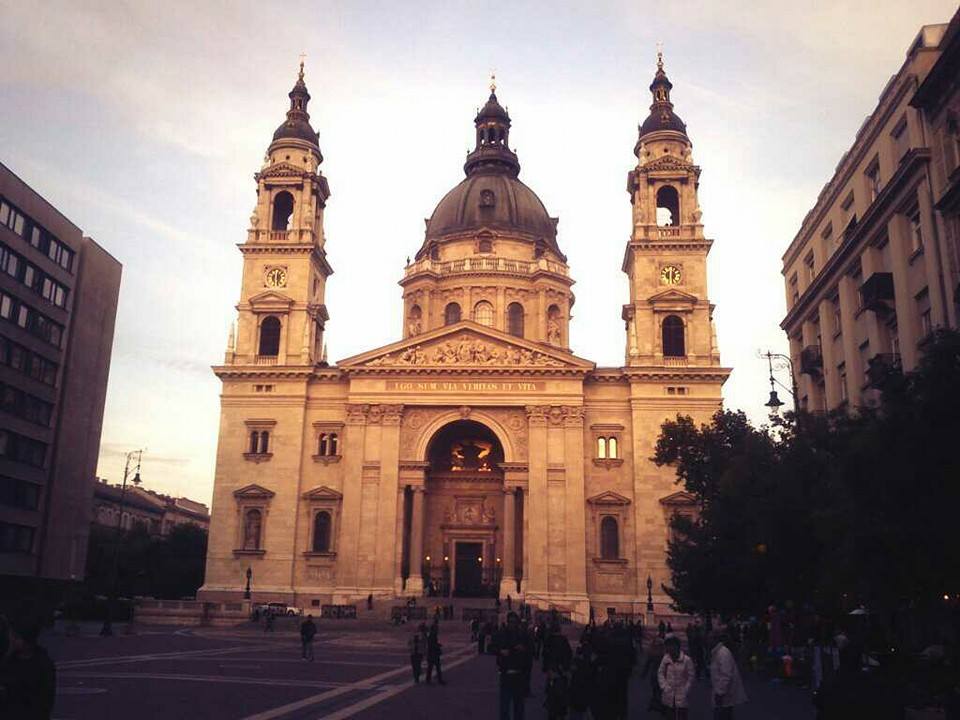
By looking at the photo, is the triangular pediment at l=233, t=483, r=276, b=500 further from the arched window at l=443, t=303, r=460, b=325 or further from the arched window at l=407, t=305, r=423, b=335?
the arched window at l=443, t=303, r=460, b=325

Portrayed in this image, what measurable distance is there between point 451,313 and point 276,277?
571 inches

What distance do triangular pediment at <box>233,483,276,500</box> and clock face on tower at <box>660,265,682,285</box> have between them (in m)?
28.5

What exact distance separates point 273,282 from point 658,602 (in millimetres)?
32066

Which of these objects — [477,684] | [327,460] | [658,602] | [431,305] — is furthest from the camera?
[431,305]

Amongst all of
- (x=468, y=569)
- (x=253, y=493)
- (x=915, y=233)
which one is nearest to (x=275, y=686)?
(x=915, y=233)

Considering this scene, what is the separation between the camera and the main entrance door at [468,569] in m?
59.3

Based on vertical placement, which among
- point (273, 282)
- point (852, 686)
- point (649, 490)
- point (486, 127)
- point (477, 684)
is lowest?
point (477, 684)

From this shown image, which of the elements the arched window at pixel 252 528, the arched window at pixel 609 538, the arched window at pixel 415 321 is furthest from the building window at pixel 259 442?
the arched window at pixel 609 538

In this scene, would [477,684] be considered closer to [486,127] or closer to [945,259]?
[945,259]

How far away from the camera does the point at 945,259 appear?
24.2 metres

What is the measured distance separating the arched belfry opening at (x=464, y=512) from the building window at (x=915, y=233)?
3424cm

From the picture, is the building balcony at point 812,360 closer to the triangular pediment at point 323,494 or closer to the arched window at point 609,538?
the arched window at point 609,538

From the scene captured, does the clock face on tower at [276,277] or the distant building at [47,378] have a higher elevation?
the clock face on tower at [276,277]

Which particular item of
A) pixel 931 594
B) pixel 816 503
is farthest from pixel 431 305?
pixel 931 594
